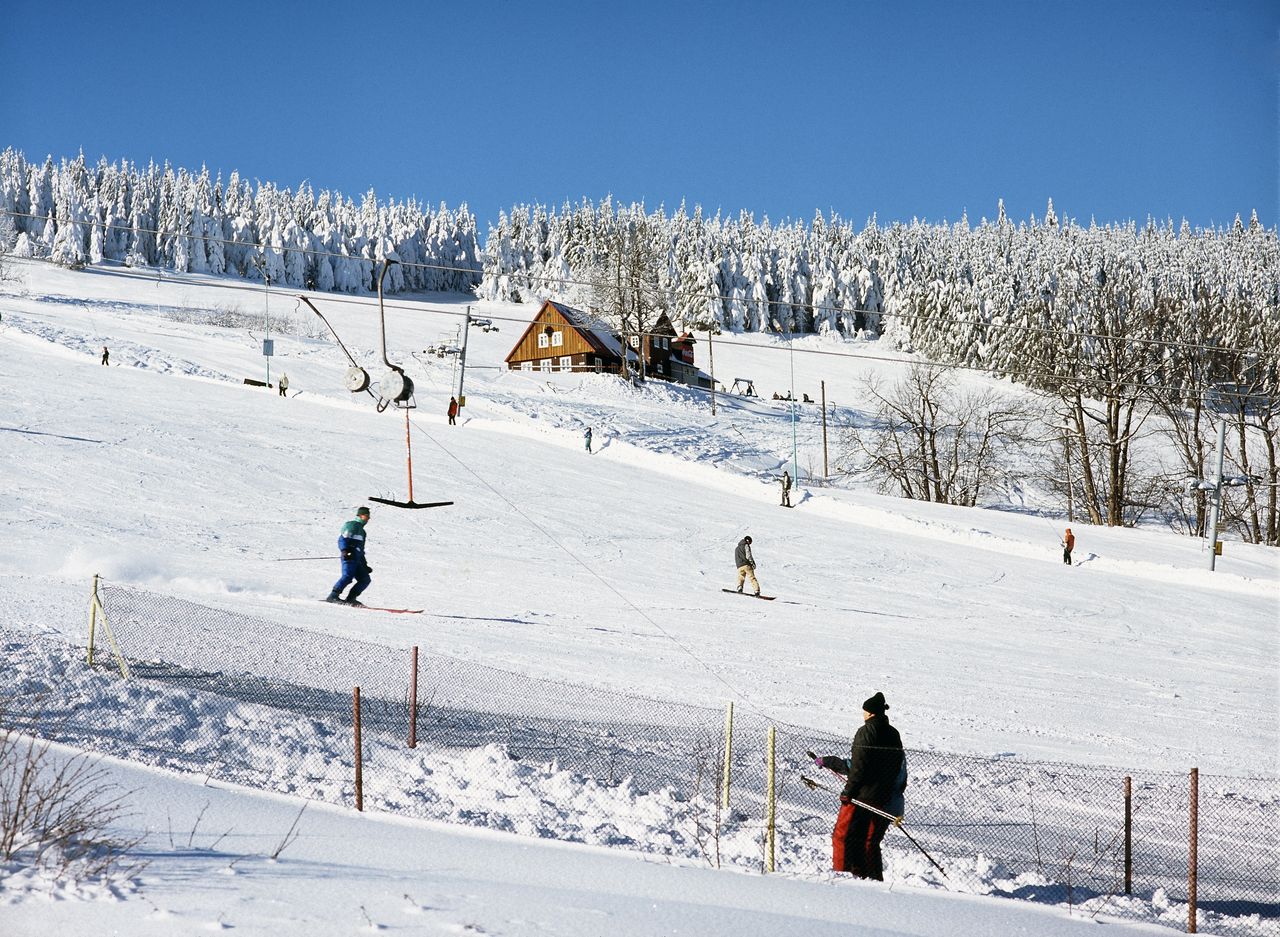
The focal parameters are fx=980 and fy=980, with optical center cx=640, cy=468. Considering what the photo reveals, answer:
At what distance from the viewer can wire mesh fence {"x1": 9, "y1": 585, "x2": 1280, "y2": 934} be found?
8.41 meters

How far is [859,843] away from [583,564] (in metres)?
17.5

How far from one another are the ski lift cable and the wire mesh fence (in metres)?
1.88

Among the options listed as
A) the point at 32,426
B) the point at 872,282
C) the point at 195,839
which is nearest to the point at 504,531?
the point at 32,426

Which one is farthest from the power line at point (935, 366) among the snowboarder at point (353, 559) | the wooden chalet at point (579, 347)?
the snowboarder at point (353, 559)

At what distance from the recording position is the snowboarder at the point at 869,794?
794 centimetres

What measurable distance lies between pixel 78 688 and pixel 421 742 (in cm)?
350

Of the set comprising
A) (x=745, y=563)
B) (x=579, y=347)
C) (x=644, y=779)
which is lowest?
(x=644, y=779)

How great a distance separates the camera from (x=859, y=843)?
8.00 metres

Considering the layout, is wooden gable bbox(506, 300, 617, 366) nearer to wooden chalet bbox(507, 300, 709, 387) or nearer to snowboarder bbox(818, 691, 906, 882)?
wooden chalet bbox(507, 300, 709, 387)

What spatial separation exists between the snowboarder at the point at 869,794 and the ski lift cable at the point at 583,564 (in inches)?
206

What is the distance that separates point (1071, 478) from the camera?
61.7 metres

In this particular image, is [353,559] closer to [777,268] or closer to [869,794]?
[869,794]

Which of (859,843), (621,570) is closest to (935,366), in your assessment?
(621,570)

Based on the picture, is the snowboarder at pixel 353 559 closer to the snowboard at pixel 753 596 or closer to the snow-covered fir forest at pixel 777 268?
the snowboard at pixel 753 596
